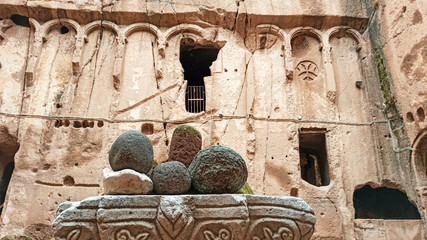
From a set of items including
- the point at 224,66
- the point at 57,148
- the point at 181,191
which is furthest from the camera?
the point at 224,66

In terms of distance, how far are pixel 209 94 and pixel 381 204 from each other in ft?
19.5

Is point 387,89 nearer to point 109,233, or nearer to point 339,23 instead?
point 339,23

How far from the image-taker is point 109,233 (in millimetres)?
2893

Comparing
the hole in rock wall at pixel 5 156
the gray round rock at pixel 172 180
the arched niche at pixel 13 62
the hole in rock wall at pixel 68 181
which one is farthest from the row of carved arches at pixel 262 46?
the gray round rock at pixel 172 180

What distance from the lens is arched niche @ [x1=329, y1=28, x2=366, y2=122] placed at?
28.1 feet

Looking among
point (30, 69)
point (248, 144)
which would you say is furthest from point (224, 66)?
point (30, 69)

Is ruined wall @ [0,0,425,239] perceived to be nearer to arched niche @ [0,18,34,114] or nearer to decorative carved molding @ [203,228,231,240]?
arched niche @ [0,18,34,114]

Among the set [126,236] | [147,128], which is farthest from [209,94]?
[126,236]

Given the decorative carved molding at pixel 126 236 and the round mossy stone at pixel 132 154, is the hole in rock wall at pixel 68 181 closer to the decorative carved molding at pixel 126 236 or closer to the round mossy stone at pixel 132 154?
the round mossy stone at pixel 132 154

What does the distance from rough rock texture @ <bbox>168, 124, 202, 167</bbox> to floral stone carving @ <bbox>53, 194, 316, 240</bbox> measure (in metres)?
1.03

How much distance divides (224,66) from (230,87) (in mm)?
645

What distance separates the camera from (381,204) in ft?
32.8

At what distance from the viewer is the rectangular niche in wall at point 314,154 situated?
27.6 ft

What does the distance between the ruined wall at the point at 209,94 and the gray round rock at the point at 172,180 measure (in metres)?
4.47
